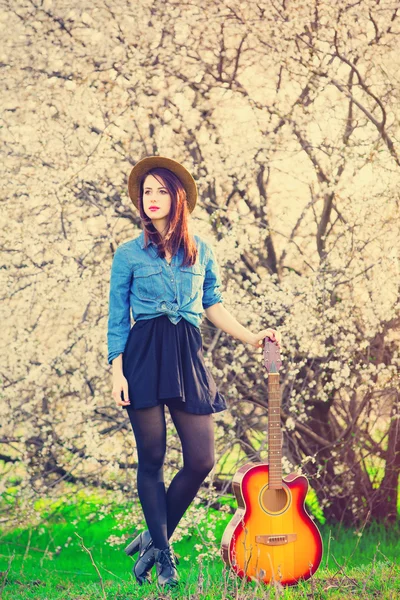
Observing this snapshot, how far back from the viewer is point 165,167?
10.9ft

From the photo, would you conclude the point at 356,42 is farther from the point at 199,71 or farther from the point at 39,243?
the point at 39,243

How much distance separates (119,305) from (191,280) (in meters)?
0.30

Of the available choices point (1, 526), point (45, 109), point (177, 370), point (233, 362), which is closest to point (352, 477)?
point (233, 362)

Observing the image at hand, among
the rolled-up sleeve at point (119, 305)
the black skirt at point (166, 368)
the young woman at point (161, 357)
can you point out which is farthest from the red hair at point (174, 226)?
the black skirt at point (166, 368)

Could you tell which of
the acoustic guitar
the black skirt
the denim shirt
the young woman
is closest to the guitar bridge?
the acoustic guitar

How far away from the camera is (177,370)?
3096mm

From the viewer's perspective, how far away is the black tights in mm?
3104

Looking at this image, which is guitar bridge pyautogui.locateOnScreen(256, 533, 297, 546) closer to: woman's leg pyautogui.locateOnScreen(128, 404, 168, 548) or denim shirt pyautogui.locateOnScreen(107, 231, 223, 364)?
woman's leg pyautogui.locateOnScreen(128, 404, 168, 548)

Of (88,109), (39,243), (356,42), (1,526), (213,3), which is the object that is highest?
(213,3)

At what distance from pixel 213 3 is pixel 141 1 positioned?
494 millimetres

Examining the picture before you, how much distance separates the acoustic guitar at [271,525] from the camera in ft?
10.5

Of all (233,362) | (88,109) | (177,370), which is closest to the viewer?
(177,370)

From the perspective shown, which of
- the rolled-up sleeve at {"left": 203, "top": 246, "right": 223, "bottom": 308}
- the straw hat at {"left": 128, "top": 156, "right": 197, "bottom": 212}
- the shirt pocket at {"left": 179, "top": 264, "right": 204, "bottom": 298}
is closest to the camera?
the shirt pocket at {"left": 179, "top": 264, "right": 204, "bottom": 298}

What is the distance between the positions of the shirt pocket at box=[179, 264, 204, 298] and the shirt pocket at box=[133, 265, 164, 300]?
9cm
